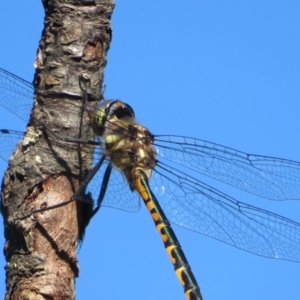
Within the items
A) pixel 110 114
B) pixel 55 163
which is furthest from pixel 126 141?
pixel 55 163

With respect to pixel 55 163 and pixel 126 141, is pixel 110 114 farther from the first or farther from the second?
pixel 55 163

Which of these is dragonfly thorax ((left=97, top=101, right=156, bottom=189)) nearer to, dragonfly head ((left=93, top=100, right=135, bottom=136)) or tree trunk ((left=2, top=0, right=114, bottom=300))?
dragonfly head ((left=93, top=100, right=135, bottom=136))

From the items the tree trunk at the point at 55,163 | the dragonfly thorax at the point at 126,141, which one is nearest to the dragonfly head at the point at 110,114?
the dragonfly thorax at the point at 126,141

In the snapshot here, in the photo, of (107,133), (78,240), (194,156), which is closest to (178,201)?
(194,156)

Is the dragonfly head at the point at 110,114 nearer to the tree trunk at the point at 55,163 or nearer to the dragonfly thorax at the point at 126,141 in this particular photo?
the dragonfly thorax at the point at 126,141

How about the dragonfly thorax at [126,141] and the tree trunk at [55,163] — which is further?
the dragonfly thorax at [126,141]

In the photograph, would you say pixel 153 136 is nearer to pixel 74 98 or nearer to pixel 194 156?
pixel 194 156

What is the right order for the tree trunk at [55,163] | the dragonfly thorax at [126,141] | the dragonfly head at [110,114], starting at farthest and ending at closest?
the dragonfly thorax at [126,141], the dragonfly head at [110,114], the tree trunk at [55,163]
